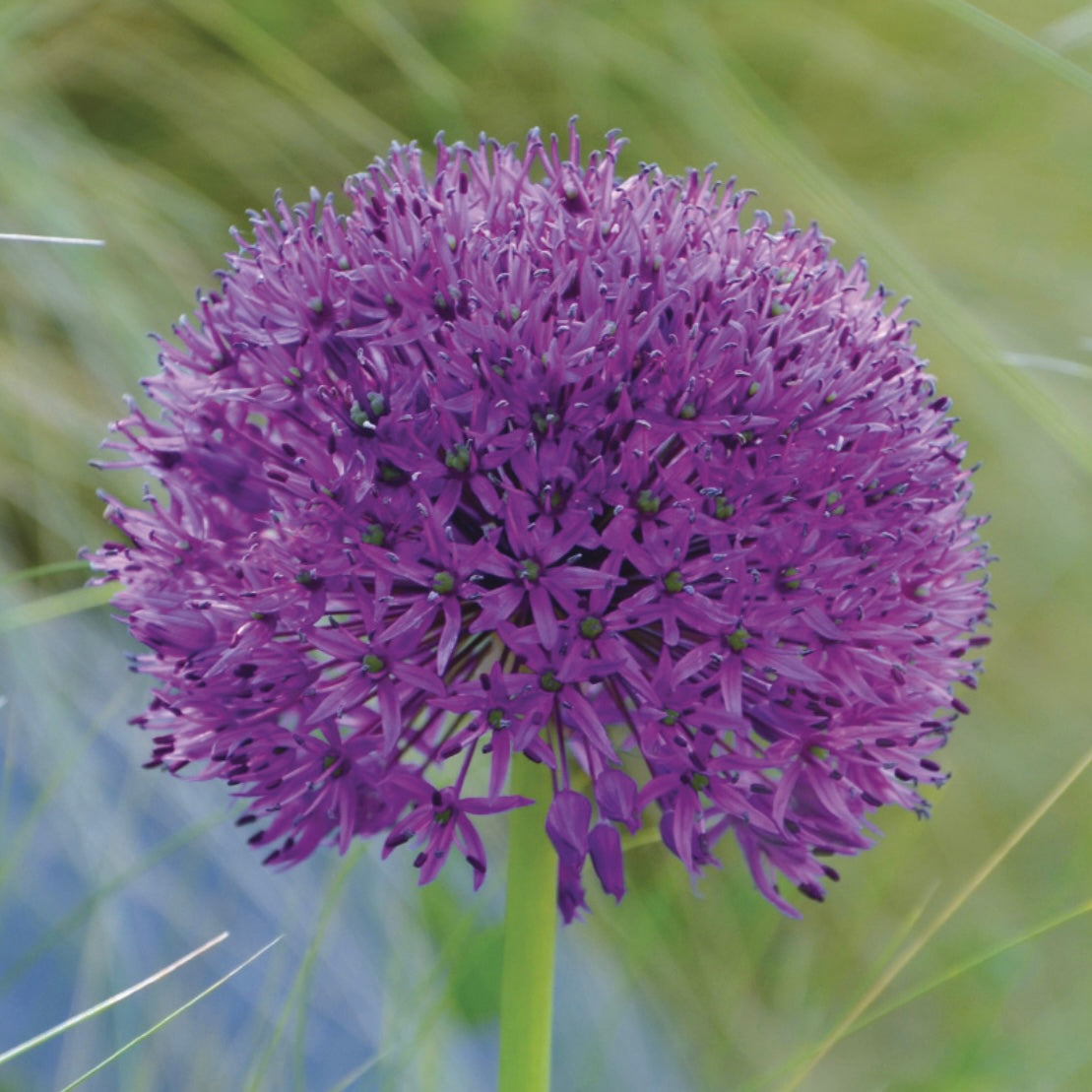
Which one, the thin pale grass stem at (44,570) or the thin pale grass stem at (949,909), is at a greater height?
the thin pale grass stem at (44,570)

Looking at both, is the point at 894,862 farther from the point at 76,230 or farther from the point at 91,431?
the point at 76,230

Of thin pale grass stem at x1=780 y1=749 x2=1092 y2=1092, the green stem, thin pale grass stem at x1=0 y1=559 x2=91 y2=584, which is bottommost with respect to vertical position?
thin pale grass stem at x1=780 y1=749 x2=1092 y2=1092

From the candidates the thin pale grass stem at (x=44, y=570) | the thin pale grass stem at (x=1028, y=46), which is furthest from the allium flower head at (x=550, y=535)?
the thin pale grass stem at (x=1028, y=46)

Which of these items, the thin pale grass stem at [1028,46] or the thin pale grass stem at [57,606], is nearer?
the thin pale grass stem at [1028,46]

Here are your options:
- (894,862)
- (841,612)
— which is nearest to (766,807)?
(841,612)

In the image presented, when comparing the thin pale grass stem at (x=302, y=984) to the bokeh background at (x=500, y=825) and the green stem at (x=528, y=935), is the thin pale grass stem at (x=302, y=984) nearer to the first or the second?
the bokeh background at (x=500, y=825)

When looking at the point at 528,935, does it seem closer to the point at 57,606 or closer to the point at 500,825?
the point at 57,606

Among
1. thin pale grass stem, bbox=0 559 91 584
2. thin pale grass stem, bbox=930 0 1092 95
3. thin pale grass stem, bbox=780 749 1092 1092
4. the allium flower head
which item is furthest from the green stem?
thin pale grass stem, bbox=930 0 1092 95

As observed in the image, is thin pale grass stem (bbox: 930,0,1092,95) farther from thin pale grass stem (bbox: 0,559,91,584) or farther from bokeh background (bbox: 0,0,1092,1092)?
thin pale grass stem (bbox: 0,559,91,584)
